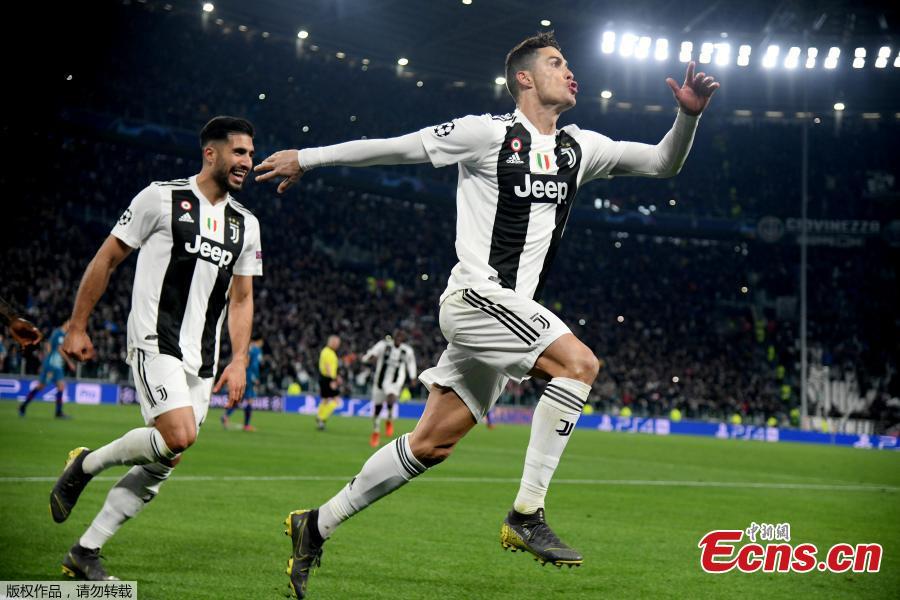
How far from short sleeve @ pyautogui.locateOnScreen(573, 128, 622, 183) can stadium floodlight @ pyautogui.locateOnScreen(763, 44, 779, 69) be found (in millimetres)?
36633

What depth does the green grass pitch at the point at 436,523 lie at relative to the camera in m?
6.89

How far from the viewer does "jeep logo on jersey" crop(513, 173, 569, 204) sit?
5930 millimetres

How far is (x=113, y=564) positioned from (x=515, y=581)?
2745 mm

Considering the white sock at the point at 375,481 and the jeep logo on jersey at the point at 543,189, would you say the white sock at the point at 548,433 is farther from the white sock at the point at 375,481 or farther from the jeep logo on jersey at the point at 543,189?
the jeep logo on jersey at the point at 543,189

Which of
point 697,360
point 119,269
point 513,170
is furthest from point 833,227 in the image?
point 513,170

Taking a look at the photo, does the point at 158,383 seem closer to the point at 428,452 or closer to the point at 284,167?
the point at 284,167

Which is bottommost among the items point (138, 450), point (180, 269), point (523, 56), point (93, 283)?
point (138, 450)

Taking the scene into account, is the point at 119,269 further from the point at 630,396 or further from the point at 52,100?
the point at 630,396

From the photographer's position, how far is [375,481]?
5926mm

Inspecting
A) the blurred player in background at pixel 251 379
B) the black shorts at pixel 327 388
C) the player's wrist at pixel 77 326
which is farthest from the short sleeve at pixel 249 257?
the black shorts at pixel 327 388

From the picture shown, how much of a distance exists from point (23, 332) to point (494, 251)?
8.55ft

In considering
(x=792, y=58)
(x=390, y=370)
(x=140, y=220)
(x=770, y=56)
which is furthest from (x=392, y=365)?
(x=792, y=58)

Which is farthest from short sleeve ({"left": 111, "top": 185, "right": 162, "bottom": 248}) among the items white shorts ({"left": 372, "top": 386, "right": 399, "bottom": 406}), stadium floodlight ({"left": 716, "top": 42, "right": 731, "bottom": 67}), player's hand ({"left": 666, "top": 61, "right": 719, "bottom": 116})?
stadium floodlight ({"left": 716, "top": 42, "right": 731, "bottom": 67})

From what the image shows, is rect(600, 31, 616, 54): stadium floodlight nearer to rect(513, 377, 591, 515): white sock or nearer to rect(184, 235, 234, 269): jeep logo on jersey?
rect(184, 235, 234, 269): jeep logo on jersey
